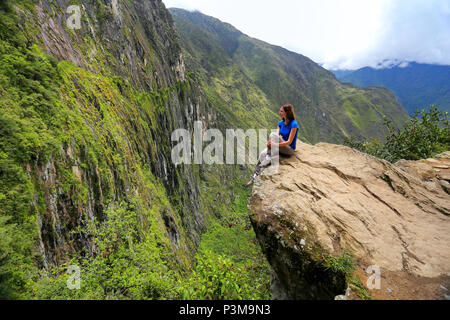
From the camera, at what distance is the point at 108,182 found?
15.1 metres

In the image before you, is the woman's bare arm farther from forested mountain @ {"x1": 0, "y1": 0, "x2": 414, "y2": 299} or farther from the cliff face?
the cliff face

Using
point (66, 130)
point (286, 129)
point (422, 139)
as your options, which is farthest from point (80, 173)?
point (422, 139)

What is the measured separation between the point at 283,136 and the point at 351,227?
4830mm

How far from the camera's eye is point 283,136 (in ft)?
33.2

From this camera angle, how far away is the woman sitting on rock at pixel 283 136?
949 centimetres

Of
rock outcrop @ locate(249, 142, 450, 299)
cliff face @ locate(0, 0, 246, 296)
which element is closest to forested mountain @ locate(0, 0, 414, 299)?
cliff face @ locate(0, 0, 246, 296)

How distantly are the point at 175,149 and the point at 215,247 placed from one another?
31337 millimetres

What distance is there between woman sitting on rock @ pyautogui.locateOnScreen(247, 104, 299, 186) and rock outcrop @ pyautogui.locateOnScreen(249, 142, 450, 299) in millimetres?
626

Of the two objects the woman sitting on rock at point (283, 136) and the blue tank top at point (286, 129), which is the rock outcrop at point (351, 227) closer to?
the woman sitting on rock at point (283, 136)

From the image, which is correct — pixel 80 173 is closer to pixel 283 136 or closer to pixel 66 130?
pixel 66 130

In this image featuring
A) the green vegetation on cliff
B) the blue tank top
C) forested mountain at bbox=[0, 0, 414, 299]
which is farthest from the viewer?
the green vegetation on cliff

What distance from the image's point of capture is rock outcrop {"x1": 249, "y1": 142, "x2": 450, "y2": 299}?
581 cm
